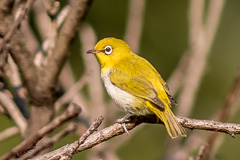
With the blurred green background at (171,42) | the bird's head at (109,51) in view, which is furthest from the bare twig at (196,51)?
the blurred green background at (171,42)

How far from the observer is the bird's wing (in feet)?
11.4

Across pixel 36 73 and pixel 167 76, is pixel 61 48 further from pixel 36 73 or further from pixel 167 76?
pixel 167 76

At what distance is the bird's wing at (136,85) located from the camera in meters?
3.48

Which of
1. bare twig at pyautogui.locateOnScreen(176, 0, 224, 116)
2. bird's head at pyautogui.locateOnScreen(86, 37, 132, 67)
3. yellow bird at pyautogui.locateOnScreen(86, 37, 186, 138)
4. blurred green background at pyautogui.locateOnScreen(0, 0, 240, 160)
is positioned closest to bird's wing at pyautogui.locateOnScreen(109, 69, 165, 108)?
yellow bird at pyautogui.locateOnScreen(86, 37, 186, 138)

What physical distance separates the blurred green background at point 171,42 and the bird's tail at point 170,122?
12.7ft

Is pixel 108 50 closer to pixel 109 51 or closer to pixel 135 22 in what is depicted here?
pixel 109 51

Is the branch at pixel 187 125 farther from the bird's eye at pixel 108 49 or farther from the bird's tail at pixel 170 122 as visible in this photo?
the bird's eye at pixel 108 49

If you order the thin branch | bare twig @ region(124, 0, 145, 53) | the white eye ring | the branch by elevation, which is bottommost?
the branch

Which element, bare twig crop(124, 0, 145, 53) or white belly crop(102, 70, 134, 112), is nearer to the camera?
white belly crop(102, 70, 134, 112)

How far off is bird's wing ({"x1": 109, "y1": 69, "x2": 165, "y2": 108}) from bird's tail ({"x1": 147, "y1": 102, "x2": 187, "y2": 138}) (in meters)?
0.08

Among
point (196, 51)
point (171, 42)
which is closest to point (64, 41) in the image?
point (196, 51)

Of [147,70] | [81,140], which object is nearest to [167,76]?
[147,70]

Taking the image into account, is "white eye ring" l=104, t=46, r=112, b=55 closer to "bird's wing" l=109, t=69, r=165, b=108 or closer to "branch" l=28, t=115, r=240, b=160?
"bird's wing" l=109, t=69, r=165, b=108

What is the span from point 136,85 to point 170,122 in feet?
1.79
